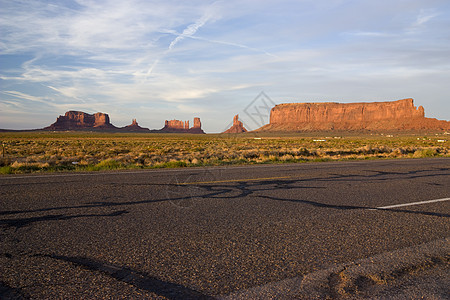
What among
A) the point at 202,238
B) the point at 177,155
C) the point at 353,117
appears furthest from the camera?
the point at 353,117

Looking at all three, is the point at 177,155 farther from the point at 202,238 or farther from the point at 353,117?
the point at 353,117

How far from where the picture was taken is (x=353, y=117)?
157m

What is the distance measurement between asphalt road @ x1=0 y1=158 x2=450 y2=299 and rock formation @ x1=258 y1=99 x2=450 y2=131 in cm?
12410

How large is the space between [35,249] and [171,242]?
5.20 ft

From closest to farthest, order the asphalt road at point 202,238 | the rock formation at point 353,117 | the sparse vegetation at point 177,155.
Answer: the asphalt road at point 202,238 < the sparse vegetation at point 177,155 < the rock formation at point 353,117

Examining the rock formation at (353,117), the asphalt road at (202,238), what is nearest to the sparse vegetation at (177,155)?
the asphalt road at (202,238)

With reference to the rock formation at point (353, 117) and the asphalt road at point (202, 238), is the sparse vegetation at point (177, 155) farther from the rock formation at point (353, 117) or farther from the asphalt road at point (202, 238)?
the rock formation at point (353, 117)

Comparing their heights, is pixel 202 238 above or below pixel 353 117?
below

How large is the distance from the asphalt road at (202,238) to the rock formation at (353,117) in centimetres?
12410

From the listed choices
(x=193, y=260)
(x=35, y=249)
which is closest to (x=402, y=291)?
(x=193, y=260)

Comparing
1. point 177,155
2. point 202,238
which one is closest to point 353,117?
point 177,155

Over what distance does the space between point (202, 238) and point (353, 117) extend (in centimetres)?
16523

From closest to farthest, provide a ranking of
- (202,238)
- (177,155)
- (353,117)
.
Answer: (202,238) → (177,155) → (353,117)

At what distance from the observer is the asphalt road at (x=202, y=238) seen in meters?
3.13
